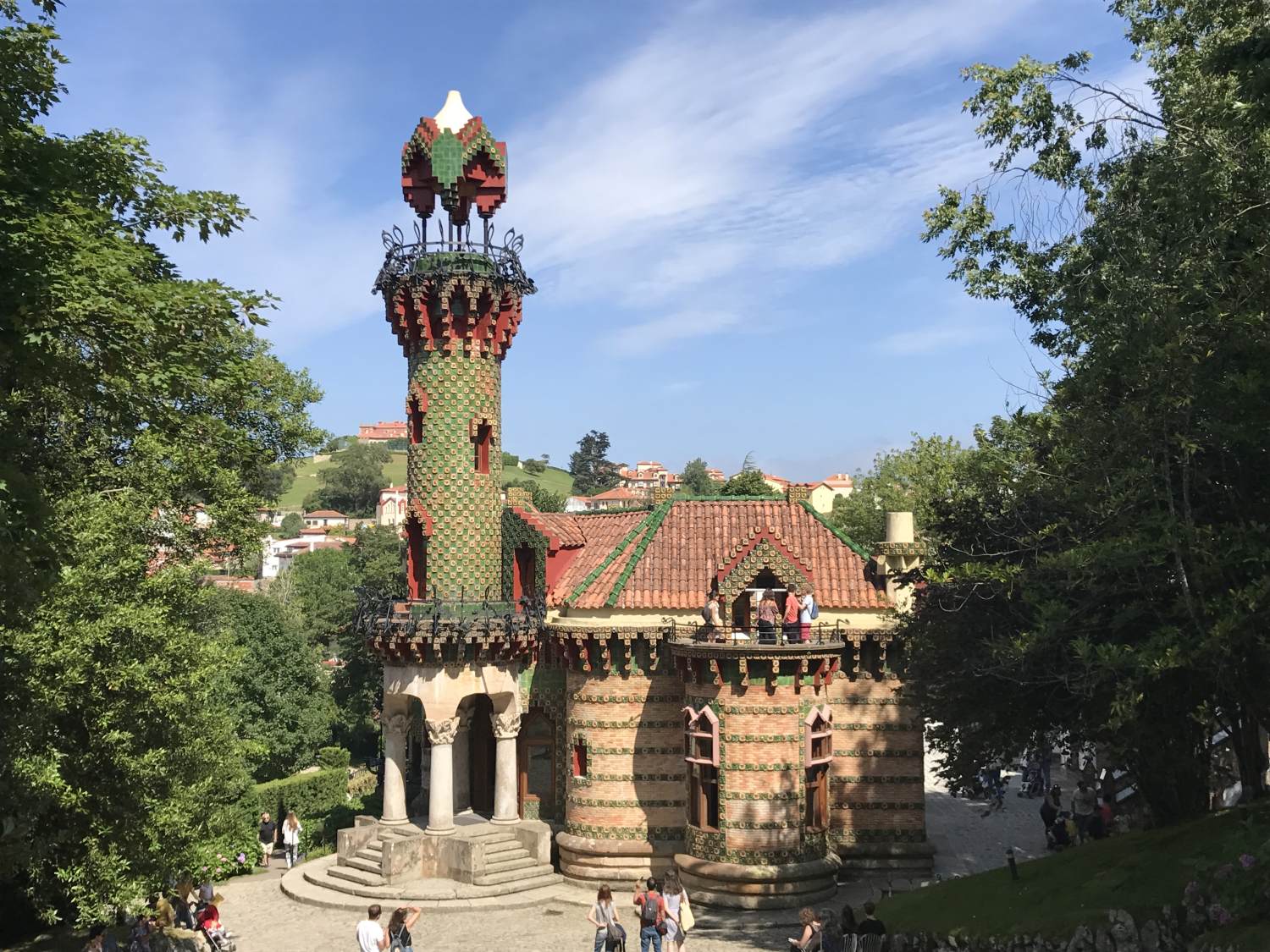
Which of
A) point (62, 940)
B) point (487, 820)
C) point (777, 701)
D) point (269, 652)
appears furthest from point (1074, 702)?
point (269, 652)

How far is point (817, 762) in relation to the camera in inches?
947

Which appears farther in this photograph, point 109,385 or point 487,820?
point 487,820

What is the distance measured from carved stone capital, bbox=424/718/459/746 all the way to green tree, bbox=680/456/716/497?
95.9 metres

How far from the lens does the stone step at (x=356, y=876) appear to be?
24469mm

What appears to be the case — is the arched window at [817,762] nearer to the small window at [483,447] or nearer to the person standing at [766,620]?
the person standing at [766,620]

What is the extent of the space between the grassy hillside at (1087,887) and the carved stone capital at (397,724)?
1183 centimetres

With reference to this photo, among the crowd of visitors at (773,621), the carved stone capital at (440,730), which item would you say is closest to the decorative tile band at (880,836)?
the crowd of visitors at (773,621)

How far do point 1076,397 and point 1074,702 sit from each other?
502 centimetres

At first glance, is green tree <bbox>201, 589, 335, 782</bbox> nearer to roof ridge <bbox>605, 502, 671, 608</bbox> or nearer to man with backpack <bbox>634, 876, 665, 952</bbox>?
roof ridge <bbox>605, 502, 671, 608</bbox>

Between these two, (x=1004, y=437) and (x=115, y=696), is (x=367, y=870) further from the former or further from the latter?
(x=1004, y=437)

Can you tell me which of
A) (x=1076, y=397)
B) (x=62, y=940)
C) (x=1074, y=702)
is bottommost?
(x=62, y=940)

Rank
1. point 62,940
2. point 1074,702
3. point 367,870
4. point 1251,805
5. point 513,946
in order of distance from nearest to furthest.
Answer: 1. point 1251,805
2. point 1074,702
3. point 513,946
4. point 62,940
5. point 367,870

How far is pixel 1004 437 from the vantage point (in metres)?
28.9

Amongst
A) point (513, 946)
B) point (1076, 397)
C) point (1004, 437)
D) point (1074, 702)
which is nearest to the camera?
point (1076, 397)
